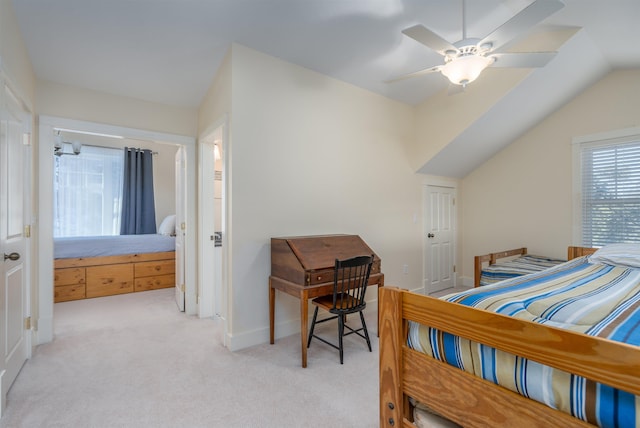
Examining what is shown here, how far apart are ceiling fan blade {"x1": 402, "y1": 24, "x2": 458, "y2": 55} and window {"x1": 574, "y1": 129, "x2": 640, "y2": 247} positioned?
9.41 ft

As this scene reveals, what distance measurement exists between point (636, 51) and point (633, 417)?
12.3 ft

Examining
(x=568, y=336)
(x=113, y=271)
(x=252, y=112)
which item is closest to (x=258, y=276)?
(x=252, y=112)

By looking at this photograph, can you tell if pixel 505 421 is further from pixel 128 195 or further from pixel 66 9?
pixel 128 195

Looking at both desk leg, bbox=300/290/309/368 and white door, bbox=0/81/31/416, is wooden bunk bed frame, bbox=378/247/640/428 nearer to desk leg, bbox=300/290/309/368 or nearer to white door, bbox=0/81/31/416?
desk leg, bbox=300/290/309/368

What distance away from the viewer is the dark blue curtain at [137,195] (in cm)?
561

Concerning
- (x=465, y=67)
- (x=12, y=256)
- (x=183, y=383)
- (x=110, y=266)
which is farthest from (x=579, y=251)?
(x=110, y=266)

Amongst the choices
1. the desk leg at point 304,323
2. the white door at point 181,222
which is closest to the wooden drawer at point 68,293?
the white door at point 181,222

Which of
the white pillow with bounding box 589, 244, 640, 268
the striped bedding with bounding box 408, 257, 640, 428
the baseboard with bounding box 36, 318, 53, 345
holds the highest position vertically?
the white pillow with bounding box 589, 244, 640, 268

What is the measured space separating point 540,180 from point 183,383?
4.51m

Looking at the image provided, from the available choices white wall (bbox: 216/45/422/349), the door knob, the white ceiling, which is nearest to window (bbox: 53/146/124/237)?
the white ceiling

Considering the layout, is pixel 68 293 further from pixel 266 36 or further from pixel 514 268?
pixel 514 268

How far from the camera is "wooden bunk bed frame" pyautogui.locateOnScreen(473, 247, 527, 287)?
3.43 meters

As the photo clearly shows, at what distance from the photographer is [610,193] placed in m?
3.43

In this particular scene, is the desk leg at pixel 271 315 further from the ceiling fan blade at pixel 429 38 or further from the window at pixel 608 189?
the window at pixel 608 189
